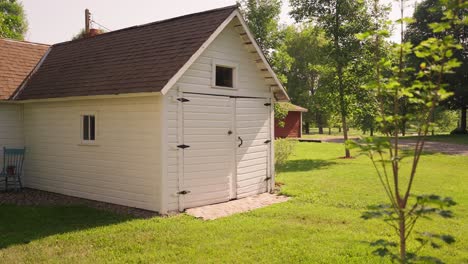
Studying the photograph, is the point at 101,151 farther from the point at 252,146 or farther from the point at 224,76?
the point at 252,146

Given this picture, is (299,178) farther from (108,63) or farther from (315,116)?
(315,116)

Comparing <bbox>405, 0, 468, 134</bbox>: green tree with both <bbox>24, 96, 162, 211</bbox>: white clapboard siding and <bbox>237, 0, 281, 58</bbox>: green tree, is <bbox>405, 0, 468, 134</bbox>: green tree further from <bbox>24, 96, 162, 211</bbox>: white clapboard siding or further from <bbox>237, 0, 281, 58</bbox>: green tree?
<bbox>24, 96, 162, 211</bbox>: white clapboard siding

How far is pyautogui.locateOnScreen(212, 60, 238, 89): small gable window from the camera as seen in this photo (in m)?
10.7

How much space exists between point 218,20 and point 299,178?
7437 mm

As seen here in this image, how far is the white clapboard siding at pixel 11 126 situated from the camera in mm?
12625

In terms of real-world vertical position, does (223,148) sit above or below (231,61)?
below

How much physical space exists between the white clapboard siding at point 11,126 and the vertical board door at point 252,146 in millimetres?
7337

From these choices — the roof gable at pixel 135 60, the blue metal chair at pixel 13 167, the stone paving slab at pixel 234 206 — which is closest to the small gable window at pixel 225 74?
the roof gable at pixel 135 60

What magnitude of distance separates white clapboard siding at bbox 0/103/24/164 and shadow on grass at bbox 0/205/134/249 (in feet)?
10.8

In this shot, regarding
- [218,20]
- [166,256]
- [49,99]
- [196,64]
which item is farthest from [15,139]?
[166,256]

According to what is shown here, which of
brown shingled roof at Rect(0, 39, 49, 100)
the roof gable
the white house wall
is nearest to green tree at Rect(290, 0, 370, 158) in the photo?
the roof gable

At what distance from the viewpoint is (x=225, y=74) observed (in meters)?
11.1

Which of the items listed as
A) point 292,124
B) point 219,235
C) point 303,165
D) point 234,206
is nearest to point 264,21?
point 303,165

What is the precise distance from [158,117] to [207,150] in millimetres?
1705
